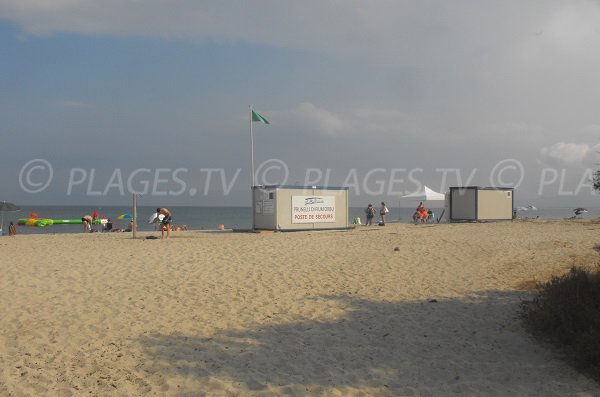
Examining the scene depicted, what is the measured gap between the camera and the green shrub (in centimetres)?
575

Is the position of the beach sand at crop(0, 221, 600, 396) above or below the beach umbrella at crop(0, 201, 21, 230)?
below

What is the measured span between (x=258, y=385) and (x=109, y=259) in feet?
29.9

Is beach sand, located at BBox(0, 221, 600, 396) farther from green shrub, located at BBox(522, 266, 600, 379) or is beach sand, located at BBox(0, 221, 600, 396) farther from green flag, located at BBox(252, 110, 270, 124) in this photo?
green flag, located at BBox(252, 110, 270, 124)

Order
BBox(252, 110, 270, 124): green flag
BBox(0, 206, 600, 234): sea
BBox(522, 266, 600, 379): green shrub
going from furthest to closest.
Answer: BBox(0, 206, 600, 234): sea
BBox(252, 110, 270, 124): green flag
BBox(522, 266, 600, 379): green shrub

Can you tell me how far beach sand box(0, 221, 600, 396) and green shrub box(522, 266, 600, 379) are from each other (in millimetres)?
205

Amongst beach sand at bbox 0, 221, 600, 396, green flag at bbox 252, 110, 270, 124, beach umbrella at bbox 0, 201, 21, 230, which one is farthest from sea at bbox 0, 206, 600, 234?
beach sand at bbox 0, 221, 600, 396

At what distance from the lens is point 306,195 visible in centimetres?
2217

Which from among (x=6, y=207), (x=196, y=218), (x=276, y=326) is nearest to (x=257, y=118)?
(x=6, y=207)

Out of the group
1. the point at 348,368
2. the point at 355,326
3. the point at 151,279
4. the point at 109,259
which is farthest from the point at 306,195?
the point at 348,368

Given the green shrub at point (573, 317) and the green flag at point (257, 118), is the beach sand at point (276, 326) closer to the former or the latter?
the green shrub at point (573, 317)

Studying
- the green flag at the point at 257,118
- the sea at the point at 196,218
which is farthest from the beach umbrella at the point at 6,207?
the green flag at the point at 257,118

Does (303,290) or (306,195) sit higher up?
(306,195)

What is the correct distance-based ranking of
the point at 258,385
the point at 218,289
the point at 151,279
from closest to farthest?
1. the point at 258,385
2. the point at 218,289
3. the point at 151,279

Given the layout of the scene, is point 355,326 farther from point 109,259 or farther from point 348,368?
point 109,259
